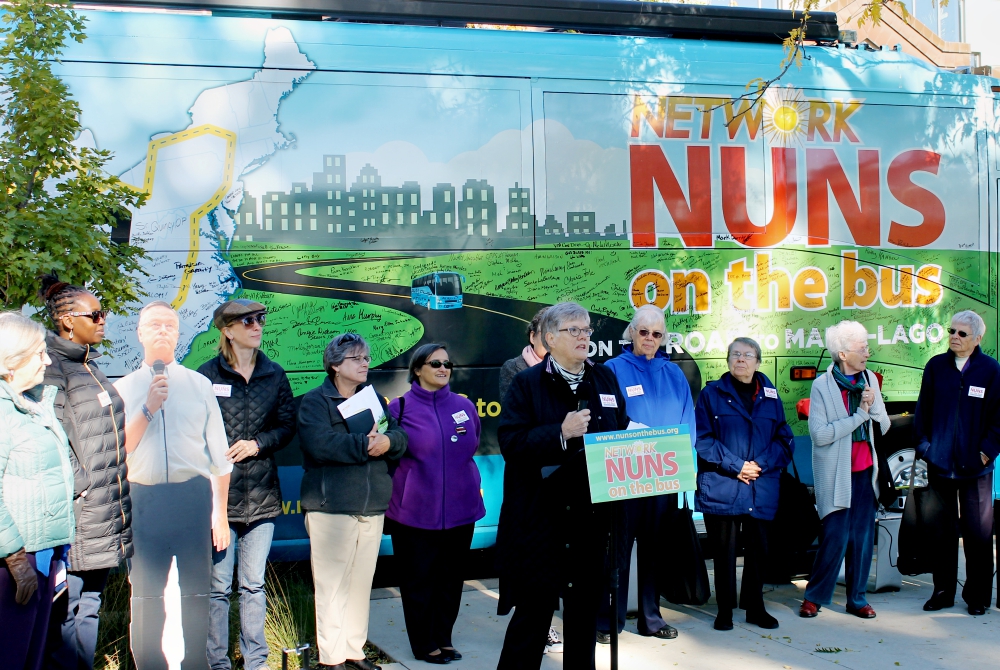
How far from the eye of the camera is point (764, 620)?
6359 millimetres

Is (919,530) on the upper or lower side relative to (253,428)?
lower

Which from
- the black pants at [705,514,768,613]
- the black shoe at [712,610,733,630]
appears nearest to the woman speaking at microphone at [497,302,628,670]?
the black shoe at [712,610,733,630]

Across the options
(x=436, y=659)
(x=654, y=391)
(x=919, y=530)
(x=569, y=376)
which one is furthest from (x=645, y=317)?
(x=919, y=530)

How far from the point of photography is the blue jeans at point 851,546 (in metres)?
6.65

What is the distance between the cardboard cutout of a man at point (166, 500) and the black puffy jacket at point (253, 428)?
14.4 inches

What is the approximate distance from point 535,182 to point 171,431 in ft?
11.5

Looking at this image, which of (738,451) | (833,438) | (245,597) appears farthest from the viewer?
(833,438)

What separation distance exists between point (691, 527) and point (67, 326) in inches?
160

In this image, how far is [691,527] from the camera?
6418 millimetres

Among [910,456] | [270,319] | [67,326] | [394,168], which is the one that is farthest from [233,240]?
[910,456]

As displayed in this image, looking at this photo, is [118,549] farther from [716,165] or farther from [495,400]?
[716,165]

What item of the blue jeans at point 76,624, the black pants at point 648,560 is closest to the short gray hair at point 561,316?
the black pants at point 648,560

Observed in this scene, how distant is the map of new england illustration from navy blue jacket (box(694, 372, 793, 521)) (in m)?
3.46

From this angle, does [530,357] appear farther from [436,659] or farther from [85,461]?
[85,461]
